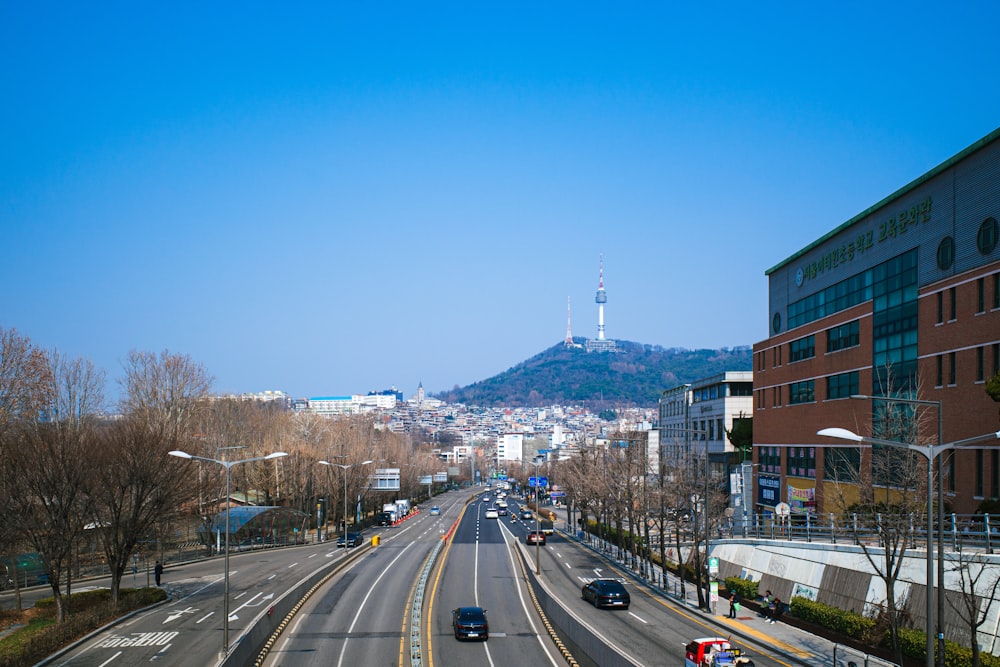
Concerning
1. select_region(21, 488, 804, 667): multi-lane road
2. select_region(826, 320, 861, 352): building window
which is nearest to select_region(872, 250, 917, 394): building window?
select_region(826, 320, 861, 352): building window

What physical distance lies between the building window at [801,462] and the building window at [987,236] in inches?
888

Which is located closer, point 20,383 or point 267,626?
point 267,626

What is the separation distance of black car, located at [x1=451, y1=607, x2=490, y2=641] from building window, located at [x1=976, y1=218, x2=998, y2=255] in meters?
30.6

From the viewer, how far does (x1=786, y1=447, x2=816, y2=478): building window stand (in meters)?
61.5

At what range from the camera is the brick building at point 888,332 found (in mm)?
41688

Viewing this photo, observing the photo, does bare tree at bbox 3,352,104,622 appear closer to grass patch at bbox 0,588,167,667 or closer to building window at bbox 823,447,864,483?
grass patch at bbox 0,588,167,667

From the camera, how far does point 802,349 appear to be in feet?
215

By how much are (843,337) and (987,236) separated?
1737cm

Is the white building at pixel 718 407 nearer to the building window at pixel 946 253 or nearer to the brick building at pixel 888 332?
the brick building at pixel 888 332

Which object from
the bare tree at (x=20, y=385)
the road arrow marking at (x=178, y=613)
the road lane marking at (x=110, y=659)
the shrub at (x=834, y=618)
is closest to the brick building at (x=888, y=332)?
the shrub at (x=834, y=618)

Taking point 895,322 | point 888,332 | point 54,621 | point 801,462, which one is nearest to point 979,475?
point 895,322

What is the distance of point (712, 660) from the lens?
27812 millimetres

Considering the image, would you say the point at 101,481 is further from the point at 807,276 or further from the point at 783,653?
the point at 807,276

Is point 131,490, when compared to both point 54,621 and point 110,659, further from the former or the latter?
point 110,659
